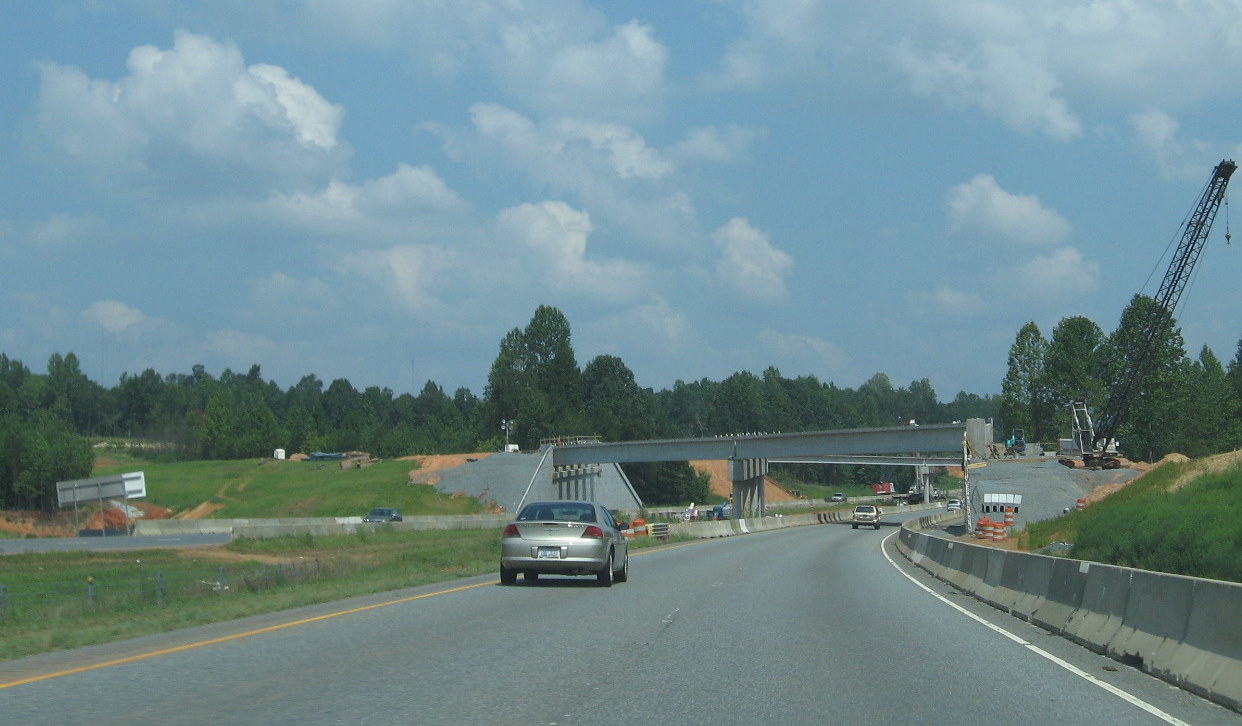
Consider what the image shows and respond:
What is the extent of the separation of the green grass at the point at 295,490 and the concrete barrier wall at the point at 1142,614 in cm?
8423

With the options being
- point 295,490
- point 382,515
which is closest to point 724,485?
point 295,490

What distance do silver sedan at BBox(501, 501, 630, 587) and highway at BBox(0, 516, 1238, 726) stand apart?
2.96m


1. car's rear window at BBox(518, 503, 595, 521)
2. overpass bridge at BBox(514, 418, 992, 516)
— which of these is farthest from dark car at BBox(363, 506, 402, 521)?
car's rear window at BBox(518, 503, 595, 521)

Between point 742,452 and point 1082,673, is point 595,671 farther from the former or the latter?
point 742,452

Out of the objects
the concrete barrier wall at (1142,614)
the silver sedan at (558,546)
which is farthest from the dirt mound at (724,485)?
the concrete barrier wall at (1142,614)

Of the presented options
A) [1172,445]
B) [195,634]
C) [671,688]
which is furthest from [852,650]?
[1172,445]

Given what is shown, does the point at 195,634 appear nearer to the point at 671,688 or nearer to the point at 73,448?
the point at 671,688

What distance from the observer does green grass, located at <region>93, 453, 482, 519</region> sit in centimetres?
10050

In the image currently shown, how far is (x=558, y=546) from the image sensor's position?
856 inches

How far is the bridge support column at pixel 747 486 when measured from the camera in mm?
102500

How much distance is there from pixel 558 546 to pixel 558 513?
39.0 inches

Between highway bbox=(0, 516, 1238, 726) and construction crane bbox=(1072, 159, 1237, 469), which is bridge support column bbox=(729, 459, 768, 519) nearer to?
construction crane bbox=(1072, 159, 1237, 469)

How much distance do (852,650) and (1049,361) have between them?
5306 inches

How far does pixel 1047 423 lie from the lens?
136500 millimetres
